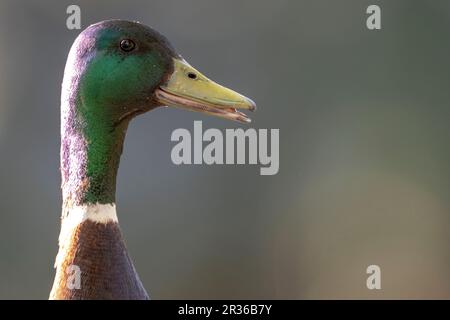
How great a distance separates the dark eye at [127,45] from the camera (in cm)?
218

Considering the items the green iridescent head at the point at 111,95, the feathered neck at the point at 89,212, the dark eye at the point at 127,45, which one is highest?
the dark eye at the point at 127,45

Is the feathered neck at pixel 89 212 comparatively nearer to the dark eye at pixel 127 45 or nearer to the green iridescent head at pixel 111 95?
the green iridescent head at pixel 111 95

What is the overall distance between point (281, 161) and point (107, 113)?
2.71 m

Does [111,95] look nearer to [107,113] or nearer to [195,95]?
[107,113]

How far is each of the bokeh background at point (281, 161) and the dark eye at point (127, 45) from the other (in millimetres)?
2238

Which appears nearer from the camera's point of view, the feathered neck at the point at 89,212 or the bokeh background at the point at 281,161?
the feathered neck at the point at 89,212

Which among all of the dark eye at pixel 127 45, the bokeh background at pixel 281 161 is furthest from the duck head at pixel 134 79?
the bokeh background at pixel 281 161

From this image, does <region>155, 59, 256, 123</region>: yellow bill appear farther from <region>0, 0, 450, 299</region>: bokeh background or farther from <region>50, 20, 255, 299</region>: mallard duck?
<region>0, 0, 450, 299</region>: bokeh background

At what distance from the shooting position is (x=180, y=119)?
4461 millimetres

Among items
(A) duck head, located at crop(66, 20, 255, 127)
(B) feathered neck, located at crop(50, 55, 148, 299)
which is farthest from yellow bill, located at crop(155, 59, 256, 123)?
(B) feathered neck, located at crop(50, 55, 148, 299)

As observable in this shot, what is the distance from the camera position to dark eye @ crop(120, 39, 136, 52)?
2176mm

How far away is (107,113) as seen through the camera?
2.17 metres

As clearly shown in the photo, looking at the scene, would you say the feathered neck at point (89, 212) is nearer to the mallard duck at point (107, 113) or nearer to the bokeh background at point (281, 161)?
the mallard duck at point (107, 113)

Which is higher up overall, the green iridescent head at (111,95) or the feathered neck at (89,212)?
the green iridescent head at (111,95)
